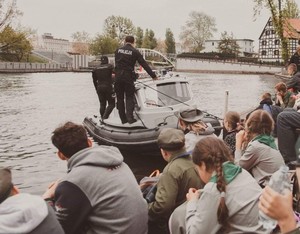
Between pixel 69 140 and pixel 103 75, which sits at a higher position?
pixel 103 75

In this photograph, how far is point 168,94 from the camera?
11133 mm

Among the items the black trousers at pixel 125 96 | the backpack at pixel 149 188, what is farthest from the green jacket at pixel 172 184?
the black trousers at pixel 125 96

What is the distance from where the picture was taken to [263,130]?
15.8 ft

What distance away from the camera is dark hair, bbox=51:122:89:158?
3.60m

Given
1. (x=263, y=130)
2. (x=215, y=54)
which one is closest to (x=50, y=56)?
(x=215, y=54)

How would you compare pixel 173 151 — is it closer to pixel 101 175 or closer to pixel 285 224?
pixel 101 175

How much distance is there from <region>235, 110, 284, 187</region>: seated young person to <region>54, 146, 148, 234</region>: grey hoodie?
1.65 meters

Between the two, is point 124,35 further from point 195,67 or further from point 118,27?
point 195,67

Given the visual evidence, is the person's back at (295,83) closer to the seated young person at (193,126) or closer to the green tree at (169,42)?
the seated young person at (193,126)

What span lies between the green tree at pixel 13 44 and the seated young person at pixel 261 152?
61.4 metres

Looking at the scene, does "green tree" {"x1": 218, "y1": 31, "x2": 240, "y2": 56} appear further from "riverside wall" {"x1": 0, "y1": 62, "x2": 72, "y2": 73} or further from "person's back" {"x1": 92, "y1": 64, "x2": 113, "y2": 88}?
"person's back" {"x1": 92, "y1": 64, "x2": 113, "y2": 88}

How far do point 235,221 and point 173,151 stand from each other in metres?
1.45

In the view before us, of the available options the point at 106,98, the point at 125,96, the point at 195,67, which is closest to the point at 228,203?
the point at 125,96

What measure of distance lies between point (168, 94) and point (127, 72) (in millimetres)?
1518
